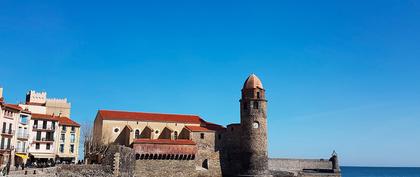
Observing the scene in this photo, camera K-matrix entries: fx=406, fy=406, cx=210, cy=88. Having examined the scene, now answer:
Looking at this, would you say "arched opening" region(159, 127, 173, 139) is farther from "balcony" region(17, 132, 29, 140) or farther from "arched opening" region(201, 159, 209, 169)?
"balcony" region(17, 132, 29, 140)

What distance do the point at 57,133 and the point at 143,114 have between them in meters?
13.9

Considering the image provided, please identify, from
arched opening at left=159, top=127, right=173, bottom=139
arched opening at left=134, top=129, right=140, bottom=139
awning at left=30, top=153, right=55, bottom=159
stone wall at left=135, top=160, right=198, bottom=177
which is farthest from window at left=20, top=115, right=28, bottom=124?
arched opening at left=159, top=127, right=173, bottom=139

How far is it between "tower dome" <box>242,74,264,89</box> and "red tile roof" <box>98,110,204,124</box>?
963 cm

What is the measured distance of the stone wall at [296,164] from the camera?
7362 cm

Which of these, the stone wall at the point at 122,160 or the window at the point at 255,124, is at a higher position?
the window at the point at 255,124

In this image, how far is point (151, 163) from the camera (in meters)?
53.9

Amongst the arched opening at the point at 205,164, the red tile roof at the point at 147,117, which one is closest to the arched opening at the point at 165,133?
the red tile roof at the point at 147,117

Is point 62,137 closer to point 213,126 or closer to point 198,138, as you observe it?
point 198,138

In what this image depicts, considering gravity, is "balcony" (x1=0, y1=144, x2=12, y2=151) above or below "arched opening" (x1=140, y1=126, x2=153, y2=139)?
below

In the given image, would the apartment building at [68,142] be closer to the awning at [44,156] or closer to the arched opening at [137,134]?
the awning at [44,156]

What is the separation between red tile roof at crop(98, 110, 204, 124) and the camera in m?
58.4

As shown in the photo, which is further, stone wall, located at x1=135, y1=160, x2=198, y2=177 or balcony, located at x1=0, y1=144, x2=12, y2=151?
stone wall, located at x1=135, y1=160, x2=198, y2=177

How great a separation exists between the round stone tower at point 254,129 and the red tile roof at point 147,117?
826 centimetres

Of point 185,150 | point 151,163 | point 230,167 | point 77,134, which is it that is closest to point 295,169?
point 230,167
